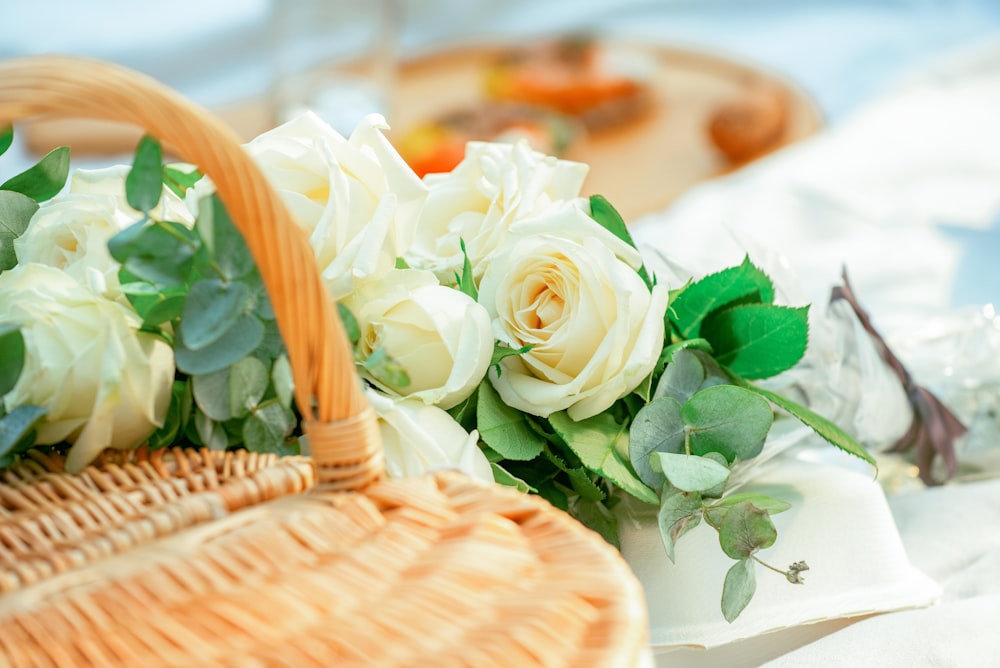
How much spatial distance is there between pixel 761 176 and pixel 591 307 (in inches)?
29.2

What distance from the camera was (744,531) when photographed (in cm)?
40

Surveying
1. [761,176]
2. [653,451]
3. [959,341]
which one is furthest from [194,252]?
[761,176]

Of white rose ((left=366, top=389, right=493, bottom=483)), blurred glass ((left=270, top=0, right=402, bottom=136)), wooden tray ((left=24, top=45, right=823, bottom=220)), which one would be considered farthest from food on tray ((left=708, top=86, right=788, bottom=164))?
white rose ((left=366, top=389, right=493, bottom=483))

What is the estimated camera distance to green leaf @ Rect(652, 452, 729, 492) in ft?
1.28

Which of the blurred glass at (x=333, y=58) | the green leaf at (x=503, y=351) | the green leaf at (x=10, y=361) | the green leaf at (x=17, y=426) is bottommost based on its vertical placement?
the blurred glass at (x=333, y=58)

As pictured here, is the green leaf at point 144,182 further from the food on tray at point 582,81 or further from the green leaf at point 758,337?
the food on tray at point 582,81

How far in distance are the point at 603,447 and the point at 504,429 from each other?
39 mm

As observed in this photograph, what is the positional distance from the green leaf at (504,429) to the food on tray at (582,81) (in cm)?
117

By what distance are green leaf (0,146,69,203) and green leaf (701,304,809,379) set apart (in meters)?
0.28

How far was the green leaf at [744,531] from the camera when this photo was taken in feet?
1.29

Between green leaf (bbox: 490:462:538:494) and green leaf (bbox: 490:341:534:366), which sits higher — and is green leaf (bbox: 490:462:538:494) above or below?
below

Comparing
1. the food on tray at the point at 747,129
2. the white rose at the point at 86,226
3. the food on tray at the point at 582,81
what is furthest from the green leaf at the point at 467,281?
the food on tray at the point at 582,81

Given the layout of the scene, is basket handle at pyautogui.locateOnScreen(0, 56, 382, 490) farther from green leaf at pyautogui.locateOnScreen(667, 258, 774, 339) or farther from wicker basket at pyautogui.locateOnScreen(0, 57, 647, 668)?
green leaf at pyautogui.locateOnScreen(667, 258, 774, 339)

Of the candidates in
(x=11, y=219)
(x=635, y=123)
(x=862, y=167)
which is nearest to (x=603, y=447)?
(x=11, y=219)
